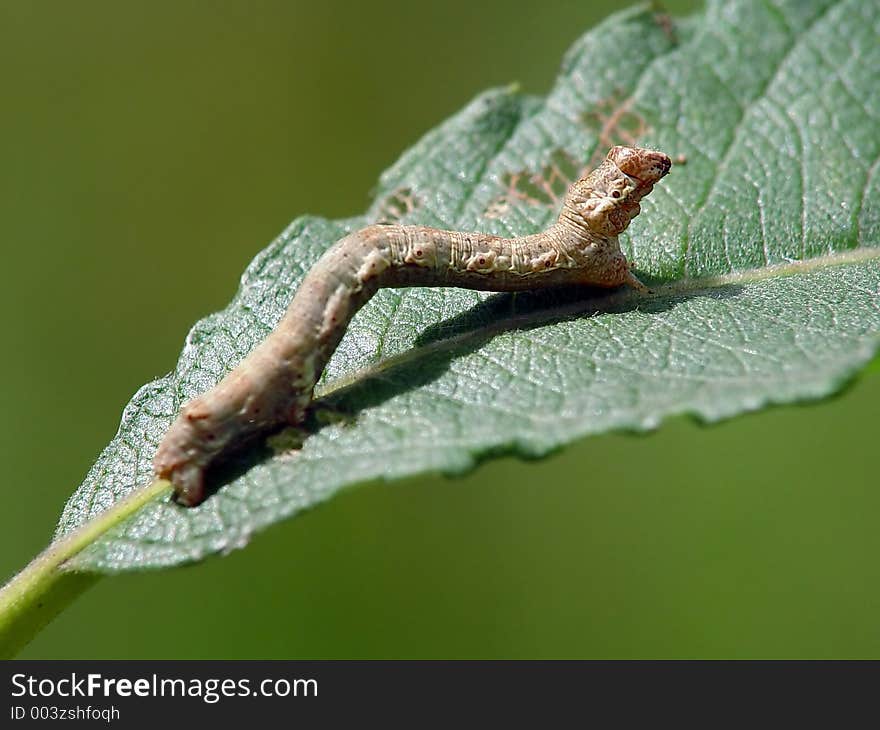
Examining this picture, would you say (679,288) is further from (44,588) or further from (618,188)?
(44,588)

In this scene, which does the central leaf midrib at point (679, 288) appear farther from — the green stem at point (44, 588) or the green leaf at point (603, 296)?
the green stem at point (44, 588)

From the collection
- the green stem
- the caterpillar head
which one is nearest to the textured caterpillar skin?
the caterpillar head

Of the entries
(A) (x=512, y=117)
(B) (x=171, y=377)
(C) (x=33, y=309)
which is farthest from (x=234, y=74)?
(B) (x=171, y=377)

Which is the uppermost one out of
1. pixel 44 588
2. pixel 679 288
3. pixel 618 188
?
pixel 618 188

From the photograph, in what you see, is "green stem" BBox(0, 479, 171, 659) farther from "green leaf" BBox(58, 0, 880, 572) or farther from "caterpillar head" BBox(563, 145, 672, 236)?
"caterpillar head" BBox(563, 145, 672, 236)

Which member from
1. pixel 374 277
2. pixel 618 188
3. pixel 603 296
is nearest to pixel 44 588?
pixel 374 277
